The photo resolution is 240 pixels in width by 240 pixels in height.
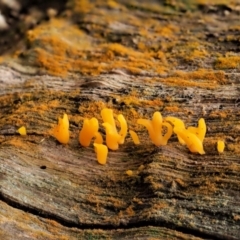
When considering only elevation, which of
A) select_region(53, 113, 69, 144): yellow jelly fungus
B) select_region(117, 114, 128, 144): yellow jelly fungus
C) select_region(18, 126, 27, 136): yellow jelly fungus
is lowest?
select_region(18, 126, 27, 136): yellow jelly fungus

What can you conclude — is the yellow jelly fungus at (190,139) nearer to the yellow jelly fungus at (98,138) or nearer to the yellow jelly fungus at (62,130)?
the yellow jelly fungus at (98,138)

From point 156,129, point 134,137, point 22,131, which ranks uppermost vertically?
point 156,129

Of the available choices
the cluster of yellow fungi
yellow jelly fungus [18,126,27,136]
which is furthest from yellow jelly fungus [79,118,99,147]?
yellow jelly fungus [18,126,27,136]

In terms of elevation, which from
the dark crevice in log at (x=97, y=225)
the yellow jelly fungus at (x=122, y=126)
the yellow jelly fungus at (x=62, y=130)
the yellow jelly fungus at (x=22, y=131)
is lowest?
the dark crevice in log at (x=97, y=225)

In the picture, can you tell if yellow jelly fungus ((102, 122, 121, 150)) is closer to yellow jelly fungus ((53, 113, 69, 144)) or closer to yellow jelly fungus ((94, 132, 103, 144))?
yellow jelly fungus ((94, 132, 103, 144))

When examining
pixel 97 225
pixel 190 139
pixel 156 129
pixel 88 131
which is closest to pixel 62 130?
pixel 88 131

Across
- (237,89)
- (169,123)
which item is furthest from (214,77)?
(169,123)

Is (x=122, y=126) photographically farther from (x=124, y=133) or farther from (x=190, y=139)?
(x=190, y=139)

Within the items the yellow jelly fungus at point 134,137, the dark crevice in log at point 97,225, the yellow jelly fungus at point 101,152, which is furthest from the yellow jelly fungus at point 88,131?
the dark crevice in log at point 97,225
